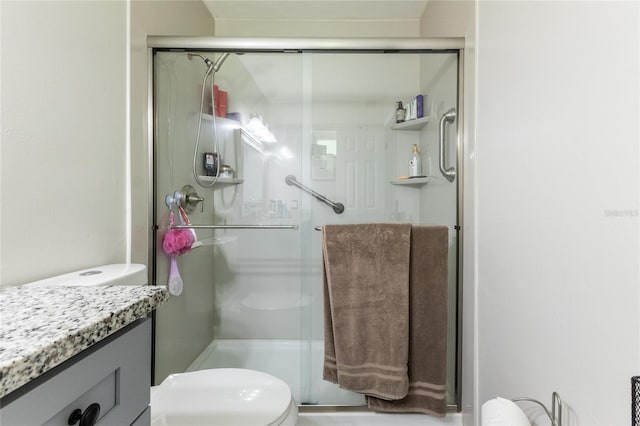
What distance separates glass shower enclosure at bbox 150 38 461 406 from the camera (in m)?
1.33

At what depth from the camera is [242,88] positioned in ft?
5.16

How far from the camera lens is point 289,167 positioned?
1473 mm

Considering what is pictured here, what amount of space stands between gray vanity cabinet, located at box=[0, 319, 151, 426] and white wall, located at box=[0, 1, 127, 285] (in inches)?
18.7

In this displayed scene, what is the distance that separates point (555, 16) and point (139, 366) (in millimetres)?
1169

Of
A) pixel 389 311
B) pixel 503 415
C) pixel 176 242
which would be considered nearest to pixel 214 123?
pixel 176 242

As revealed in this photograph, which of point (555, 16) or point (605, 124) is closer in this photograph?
point (605, 124)

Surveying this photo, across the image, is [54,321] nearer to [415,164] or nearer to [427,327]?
[427,327]

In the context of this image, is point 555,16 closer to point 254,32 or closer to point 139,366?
point 139,366

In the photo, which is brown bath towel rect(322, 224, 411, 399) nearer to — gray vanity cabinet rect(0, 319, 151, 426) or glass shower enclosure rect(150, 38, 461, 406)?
glass shower enclosure rect(150, 38, 461, 406)

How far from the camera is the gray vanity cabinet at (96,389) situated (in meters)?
0.31

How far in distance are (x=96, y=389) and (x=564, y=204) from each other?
97cm

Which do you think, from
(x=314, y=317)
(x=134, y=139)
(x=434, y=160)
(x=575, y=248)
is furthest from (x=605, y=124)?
(x=134, y=139)

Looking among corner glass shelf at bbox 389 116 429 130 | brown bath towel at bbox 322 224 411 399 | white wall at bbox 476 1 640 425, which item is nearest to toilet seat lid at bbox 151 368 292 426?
brown bath towel at bbox 322 224 411 399

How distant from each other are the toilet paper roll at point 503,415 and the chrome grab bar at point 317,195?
0.94 m
